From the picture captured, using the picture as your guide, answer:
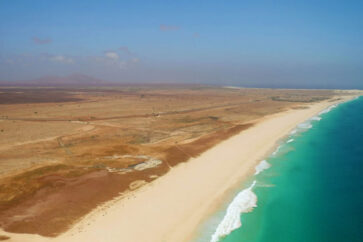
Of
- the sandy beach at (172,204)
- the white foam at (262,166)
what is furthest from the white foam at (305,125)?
the white foam at (262,166)

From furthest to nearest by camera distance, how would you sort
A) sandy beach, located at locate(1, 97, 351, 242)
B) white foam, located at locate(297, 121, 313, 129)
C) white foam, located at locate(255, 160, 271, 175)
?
1. white foam, located at locate(297, 121, 313, 129)
2. white foam, located at locate(255, 160, 271, 175)
3. sandy beach, located at locate(1, 97, 351, 242)

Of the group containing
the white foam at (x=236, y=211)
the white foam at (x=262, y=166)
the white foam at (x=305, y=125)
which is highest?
the white foam at (x=305, y=125)

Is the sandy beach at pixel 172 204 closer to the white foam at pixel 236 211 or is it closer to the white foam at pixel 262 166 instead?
the white foam at pixel 262 166

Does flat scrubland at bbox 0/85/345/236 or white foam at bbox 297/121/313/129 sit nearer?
flat scrubland at bbox 0/85/345/236

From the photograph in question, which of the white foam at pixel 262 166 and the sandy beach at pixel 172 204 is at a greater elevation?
the white foam at pixel 262 166

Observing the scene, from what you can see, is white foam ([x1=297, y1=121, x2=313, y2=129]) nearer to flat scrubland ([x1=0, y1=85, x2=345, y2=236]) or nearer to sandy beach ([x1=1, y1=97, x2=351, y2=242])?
flat scrubland ([x1=0, y1=85, x2=345, y2=236])

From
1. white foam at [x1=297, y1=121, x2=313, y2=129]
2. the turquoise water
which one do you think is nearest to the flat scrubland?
white foam at [x1=297, y1=121, x2=313, y2=129]
